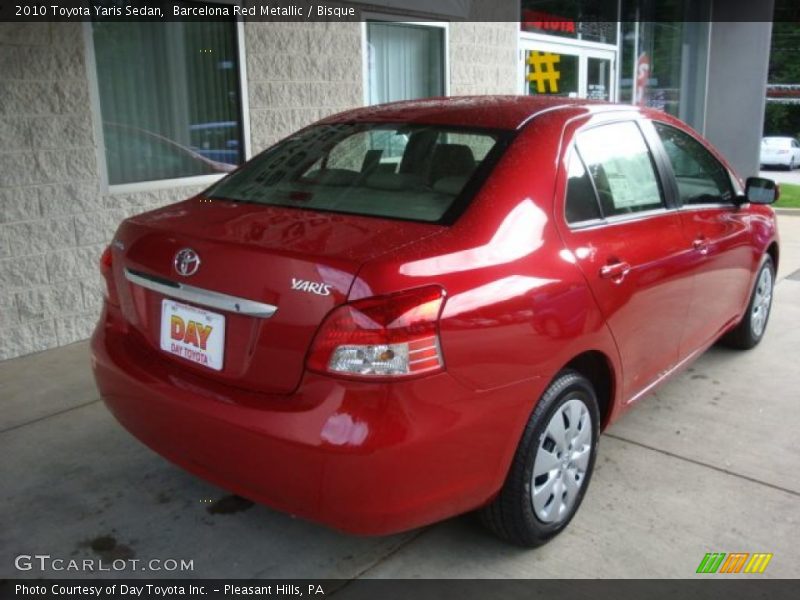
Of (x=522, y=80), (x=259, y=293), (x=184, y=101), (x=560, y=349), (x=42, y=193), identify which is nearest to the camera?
(x=259, y=293)

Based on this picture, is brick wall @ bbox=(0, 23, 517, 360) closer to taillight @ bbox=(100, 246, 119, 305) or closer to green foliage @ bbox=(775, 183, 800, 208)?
taillight @ bbox=(100, 246, 119, 305)

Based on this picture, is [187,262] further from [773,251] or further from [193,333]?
[773,251]

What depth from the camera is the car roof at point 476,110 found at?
10.0ft

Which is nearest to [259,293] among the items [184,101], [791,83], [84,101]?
[84,101]

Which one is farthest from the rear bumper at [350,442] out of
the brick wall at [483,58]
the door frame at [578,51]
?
the door frame at [578,51]

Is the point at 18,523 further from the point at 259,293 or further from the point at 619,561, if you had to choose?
the point at 619,561

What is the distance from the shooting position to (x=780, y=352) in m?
5.05

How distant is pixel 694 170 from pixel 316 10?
11.7 ft

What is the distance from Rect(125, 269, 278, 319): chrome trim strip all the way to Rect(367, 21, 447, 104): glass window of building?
508 centimetres

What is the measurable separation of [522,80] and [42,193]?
6.23 m

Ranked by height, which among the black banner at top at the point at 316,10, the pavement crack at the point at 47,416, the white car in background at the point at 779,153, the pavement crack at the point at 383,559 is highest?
the black banner at top at the point at 316,10

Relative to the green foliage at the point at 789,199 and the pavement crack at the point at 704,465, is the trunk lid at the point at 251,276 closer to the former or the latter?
the pavement crack at the point at 704,465

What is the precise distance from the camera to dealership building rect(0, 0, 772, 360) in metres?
4.67

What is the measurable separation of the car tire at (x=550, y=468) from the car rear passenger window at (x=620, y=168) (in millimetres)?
784
